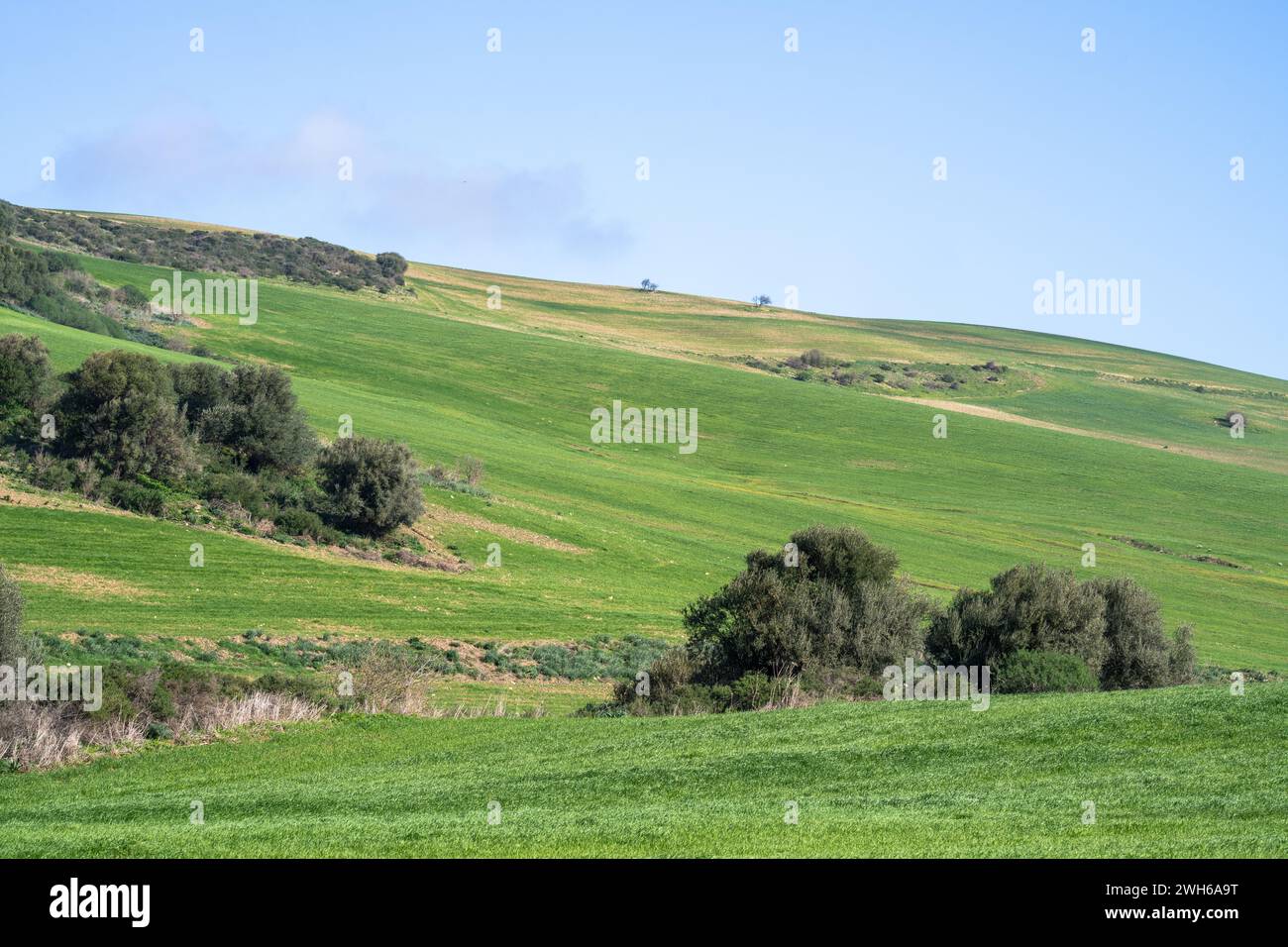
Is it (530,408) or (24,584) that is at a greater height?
(530,408)

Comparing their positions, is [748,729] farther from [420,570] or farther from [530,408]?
[530,408]

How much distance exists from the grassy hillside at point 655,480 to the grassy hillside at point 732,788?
48.6 ft

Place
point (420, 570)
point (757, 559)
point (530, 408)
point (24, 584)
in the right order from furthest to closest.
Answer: point (530, 408) → point (420, 570) → point (24, 584) → point (757, 559)

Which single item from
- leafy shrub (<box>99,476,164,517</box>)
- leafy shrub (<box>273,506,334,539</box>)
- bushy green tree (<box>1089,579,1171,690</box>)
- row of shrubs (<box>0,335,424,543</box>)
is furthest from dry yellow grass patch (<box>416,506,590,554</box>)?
bushy green tree (<box>1089,579,1171,690</box>)

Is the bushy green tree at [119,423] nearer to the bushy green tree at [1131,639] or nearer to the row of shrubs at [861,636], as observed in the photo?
the row of shrubs at [861,636]

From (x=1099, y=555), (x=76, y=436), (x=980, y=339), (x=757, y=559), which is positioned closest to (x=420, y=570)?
(x=76, y=436)

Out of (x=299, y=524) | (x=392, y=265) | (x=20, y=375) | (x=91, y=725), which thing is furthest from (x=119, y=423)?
(x=392, y=265)

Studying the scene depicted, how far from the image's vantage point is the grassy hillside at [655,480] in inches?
1585

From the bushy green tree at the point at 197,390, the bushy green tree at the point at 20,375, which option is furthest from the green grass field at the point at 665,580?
the bushy green tree at the point at 197,390

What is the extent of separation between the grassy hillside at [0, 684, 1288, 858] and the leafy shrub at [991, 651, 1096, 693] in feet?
21.4

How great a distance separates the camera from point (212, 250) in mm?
126250

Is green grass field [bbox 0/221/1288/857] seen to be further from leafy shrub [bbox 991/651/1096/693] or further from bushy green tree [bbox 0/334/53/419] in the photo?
leafy shrub [bbox 991/651/1096/693]

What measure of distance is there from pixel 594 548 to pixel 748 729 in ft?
104
